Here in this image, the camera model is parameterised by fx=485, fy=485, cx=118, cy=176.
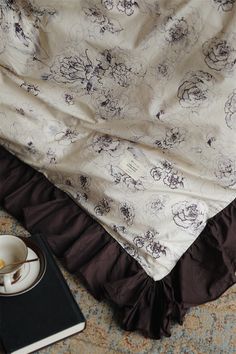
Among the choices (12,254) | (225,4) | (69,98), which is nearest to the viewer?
(225,4)

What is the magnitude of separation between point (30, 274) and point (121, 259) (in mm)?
212

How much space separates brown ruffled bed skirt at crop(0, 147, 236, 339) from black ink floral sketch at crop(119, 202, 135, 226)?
63 millimetres

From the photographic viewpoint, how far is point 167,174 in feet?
3.67

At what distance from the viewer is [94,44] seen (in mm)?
1028

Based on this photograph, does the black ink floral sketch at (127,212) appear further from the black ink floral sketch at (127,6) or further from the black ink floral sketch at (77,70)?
the black ink floral sketch at (127,6)

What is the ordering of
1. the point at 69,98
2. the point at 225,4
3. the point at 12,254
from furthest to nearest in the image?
the point at 69,98
the point at 12,254
the point at 225,4

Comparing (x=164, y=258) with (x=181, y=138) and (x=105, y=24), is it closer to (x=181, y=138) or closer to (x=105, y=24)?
(x=181, y=138)

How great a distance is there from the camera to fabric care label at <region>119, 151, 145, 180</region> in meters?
1.12

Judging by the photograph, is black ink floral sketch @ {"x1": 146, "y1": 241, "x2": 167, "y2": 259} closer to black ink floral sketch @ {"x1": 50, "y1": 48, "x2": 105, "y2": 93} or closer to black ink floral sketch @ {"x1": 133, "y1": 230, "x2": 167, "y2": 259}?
black ink floral sketch @ {"x1": 133, "y1": 230, "x2": 167, "y2": 259}

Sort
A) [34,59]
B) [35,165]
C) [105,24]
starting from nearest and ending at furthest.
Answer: [105,24] < [34,59] < [35,165]

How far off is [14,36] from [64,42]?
118mm

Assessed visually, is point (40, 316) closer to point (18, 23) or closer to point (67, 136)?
point (67, 136)

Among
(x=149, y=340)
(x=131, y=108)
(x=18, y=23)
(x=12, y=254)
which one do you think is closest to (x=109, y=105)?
(x=131, y=108)

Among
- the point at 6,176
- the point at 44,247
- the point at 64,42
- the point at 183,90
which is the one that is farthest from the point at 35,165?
the point at 183,90
